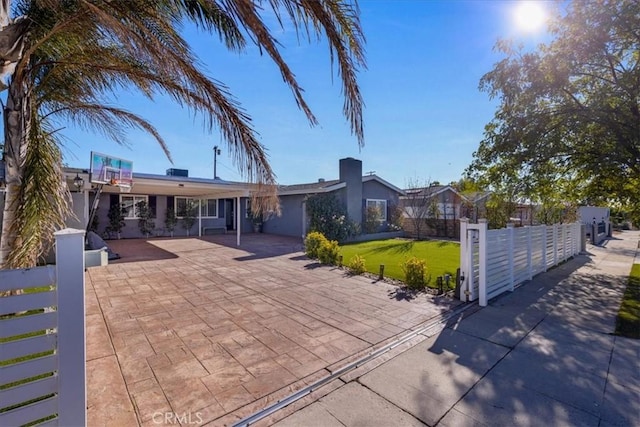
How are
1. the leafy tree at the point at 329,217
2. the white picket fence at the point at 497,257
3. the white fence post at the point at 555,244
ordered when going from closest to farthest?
the white picket fence at the point at 497,257 → the white fence post at the point at 555,244 → the leafy tree at the point at 329,217

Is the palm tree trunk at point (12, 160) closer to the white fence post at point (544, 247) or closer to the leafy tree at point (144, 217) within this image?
the white fence post at point (544, 247)

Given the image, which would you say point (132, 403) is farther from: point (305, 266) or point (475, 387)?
point (305, 266)

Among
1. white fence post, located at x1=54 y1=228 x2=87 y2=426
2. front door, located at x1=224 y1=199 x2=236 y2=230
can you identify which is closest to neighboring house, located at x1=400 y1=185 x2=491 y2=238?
front door, located at x1=224 y1=199 x2=236 y2=230

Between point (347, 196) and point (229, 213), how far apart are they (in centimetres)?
1017

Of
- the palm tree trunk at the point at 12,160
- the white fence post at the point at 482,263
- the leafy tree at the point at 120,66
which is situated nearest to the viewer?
the leafy tree at the point at 120,66

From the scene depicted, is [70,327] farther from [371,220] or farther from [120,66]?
[371,220]

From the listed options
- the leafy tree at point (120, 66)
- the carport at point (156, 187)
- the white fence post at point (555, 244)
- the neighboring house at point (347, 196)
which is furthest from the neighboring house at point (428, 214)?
the leafy tree at point (120, 66)

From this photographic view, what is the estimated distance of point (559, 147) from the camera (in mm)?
8703

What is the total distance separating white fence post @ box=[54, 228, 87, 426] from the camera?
6.17 ft

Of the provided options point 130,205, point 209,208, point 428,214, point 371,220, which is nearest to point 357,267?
point 371,220

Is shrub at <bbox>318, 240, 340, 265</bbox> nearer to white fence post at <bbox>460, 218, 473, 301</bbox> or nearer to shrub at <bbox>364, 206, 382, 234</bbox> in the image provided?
white fence post at <bbox>460, 218, 473, 301</bbox>

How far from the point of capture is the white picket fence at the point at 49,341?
1784mm

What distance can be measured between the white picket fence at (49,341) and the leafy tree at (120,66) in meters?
1.92

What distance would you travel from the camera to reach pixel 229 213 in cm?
2225
